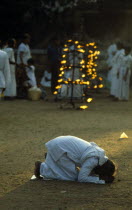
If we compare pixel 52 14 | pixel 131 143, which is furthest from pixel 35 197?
pixel 52 14

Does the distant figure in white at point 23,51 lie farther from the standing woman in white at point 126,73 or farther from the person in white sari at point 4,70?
the person in white sari at point 4,70

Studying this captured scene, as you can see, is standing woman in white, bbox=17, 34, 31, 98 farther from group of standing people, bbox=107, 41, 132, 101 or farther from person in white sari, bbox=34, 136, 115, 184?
person in white sari, bbox=34, 136, 115, 184

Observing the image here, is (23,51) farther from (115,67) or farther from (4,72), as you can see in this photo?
(4,72)

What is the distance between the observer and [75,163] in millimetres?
6672

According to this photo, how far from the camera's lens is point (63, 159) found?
661 cm

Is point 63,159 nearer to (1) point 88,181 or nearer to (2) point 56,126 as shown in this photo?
(1) point 88,181

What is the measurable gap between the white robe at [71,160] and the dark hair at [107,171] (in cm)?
7

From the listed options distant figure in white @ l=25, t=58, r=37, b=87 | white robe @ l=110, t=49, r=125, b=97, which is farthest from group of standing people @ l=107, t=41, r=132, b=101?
distant figure in white @ l=25, t=58, r=37, b=87

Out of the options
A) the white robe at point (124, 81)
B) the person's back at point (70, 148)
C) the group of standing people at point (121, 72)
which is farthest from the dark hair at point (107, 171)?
the white robe at point (124, 81)

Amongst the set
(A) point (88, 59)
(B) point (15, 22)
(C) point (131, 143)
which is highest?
(B) point (15, 22)

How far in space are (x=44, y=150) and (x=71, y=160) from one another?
1.98 metres

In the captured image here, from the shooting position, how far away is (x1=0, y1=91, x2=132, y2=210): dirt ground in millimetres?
5801

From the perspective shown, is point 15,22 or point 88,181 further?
point 15,22

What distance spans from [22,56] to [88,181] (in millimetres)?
11449
